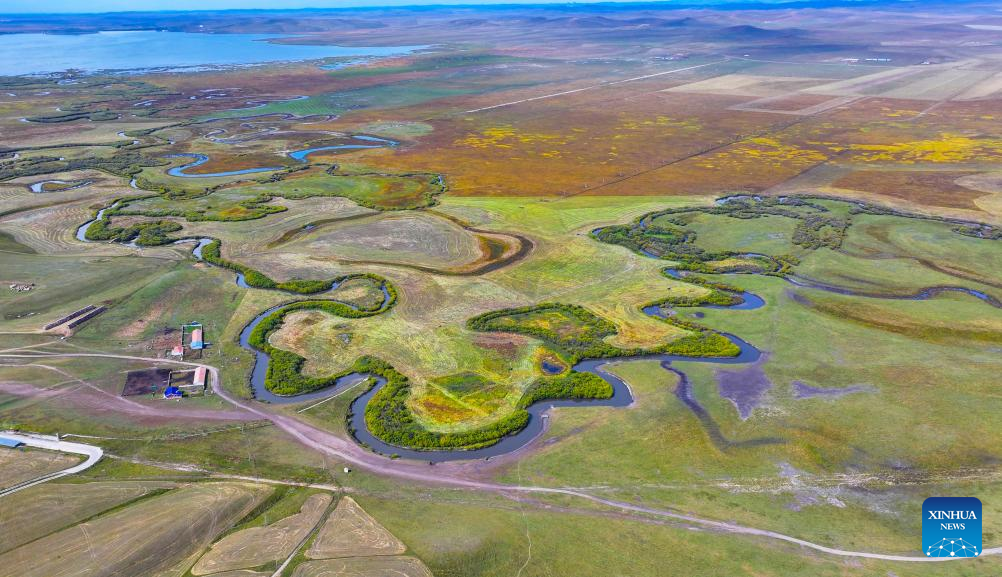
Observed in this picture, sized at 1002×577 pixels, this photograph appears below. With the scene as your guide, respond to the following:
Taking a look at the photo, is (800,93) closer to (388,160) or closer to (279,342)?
(388,160)

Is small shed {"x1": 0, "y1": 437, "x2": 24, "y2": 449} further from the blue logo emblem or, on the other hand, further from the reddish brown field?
the reddish brown field

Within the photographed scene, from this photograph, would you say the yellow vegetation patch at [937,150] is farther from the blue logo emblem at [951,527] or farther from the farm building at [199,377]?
the farm building at [199,377]

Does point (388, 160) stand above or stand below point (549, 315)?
above

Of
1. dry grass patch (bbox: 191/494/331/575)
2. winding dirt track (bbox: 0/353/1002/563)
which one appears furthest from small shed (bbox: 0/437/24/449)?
dry grass patch (bbox: 191/494/331/575)

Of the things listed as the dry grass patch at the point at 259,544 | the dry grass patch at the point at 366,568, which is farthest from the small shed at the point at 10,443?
the dry grass patch at the point at 366,568

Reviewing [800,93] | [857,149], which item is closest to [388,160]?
[857,149]
